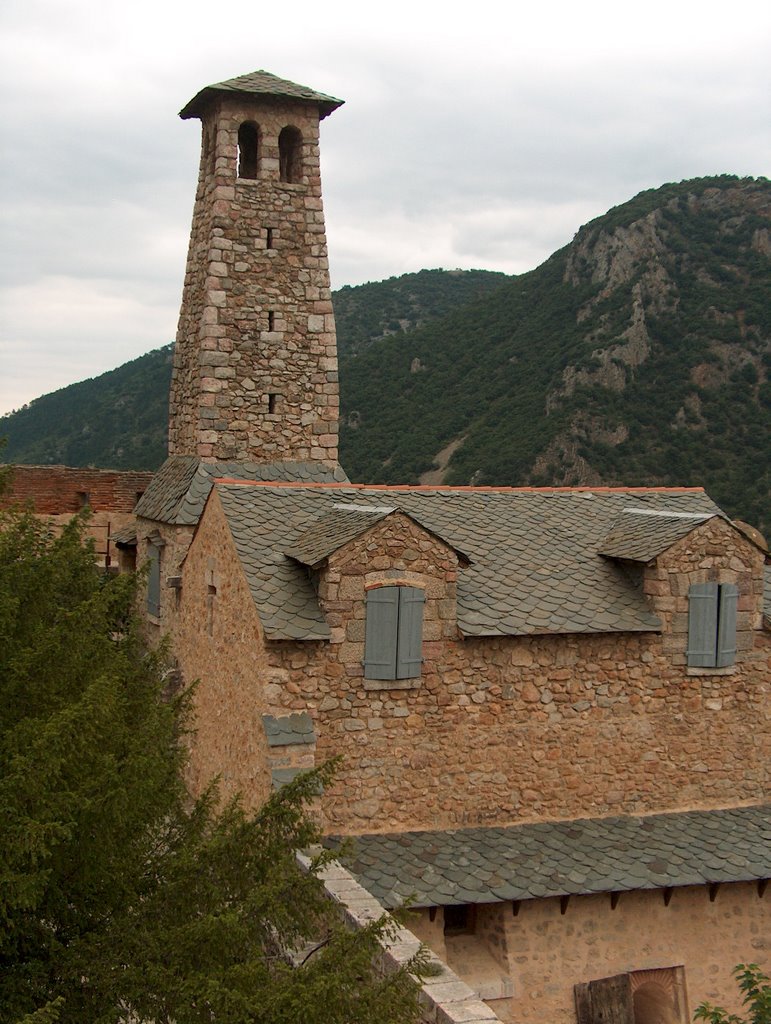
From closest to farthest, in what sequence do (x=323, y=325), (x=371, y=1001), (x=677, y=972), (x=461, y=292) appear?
(x=371, y=1001) < (x=677, y=972) < (x=323, y=325) < (x=461, y=292)

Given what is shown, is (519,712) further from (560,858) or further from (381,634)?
(381,634)

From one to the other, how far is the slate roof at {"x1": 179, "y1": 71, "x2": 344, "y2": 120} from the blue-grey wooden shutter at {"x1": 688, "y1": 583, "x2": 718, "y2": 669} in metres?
11.1

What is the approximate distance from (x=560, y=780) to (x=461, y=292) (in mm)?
61218

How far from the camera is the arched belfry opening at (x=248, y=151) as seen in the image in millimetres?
19734

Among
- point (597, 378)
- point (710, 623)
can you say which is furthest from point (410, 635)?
point (597, 378)

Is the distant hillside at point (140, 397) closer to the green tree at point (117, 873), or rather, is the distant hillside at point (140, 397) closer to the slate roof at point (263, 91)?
the slate roof at point (263, 91)

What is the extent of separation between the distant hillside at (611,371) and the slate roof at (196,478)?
2104 cm

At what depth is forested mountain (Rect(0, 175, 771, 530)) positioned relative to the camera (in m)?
42.2

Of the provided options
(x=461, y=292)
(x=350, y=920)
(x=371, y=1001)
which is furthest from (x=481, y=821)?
(x=461, y=292)

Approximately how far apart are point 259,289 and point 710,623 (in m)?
9.87

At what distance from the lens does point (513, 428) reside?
45.1 metres

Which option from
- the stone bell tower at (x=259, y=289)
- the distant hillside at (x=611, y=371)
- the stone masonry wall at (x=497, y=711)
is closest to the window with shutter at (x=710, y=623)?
the stone masonry wall at (x=497, y=711)

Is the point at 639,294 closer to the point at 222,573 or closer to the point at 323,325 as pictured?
the point at 323,325

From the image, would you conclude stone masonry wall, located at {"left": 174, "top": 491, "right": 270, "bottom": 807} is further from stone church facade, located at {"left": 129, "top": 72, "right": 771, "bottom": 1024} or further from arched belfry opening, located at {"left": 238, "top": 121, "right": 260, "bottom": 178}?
arched belfry opening, located at {"left": 238, "top": 121, "right": 260, "bottom": 178}
